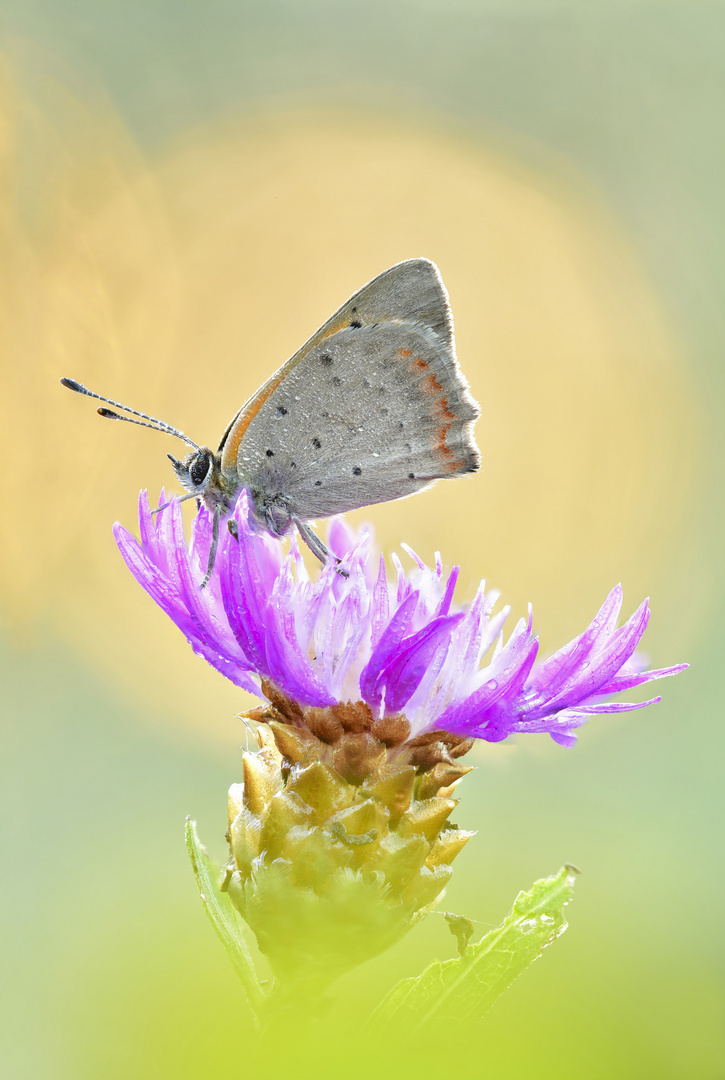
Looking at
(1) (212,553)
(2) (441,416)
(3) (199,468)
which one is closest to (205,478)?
(3) (199,468)

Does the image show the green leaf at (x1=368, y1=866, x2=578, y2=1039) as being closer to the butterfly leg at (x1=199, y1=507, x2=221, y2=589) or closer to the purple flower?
the purple flower

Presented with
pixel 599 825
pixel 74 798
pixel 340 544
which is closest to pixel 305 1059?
pixel 340 544

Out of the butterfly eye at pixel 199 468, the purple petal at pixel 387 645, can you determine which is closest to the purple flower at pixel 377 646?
the purple petal at pixel 387 645

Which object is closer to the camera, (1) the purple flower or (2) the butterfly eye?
(1) the purple flower

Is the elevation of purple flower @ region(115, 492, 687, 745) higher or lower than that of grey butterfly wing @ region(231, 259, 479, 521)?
lower

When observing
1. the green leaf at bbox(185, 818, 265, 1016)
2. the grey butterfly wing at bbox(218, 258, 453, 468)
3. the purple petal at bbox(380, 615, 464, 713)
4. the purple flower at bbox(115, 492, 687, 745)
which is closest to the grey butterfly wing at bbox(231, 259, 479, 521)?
the grey butterfly wing at bbox(218, 258, 453, 468)

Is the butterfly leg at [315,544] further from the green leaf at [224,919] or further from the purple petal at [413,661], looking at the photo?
the green leaf at [224,919]

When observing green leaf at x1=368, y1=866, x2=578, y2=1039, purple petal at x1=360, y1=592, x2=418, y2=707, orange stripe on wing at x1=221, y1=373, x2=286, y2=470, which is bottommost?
green leaf at x1=368, y1=866, x2=578, y2=1039

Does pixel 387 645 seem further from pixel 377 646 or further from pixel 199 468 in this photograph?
pixel 199 468
